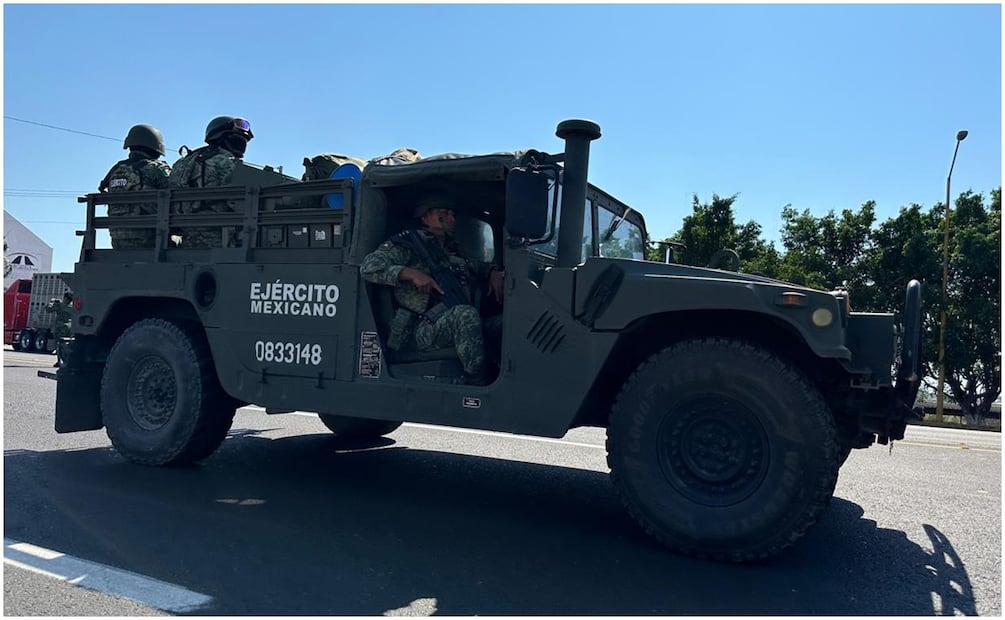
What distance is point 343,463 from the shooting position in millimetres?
6012

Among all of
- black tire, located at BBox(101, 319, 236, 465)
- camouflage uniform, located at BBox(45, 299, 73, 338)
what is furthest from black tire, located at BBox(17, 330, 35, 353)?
black tire, located at BBox(101, 319, 236, 465)

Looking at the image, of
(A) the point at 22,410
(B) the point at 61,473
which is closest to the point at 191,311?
(B) the point at 61,473

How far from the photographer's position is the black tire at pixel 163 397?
5438 millimetres

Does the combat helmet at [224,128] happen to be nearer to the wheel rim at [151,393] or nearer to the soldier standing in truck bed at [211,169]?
the soldier standing in truck bed at [211,169]

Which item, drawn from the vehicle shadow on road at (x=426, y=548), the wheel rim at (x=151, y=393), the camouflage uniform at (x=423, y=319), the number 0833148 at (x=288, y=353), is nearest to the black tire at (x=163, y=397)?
the wheel rim at (x=151, y=393)

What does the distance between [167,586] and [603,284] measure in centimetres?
252

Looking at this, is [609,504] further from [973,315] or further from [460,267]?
[973,315]

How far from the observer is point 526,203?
4.09 meters

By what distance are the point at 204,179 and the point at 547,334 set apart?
3.24 m

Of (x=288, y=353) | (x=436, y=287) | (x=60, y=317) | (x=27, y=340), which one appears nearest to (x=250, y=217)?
(x=288, y=353)

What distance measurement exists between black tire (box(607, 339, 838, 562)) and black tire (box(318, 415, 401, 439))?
11.4ft

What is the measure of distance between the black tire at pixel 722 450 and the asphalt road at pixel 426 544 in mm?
195

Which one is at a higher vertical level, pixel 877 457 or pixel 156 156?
pixel 156 156

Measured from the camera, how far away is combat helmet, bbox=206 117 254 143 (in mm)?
6090
